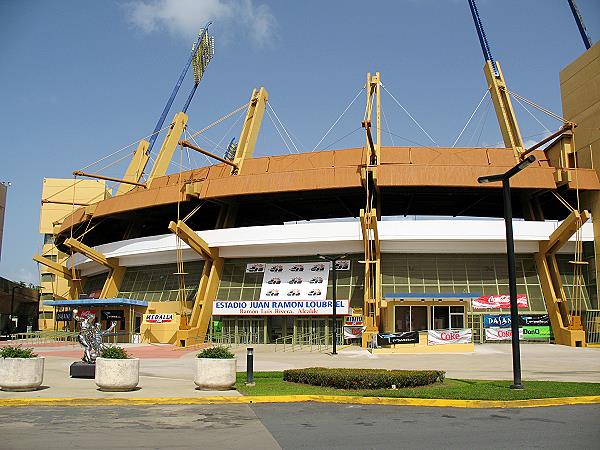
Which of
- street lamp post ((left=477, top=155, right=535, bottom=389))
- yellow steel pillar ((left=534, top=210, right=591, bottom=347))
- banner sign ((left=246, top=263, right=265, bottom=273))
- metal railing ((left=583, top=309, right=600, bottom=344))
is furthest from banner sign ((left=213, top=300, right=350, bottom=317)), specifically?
street lamp post ((left=477, top=155, right=535, bottom=389))

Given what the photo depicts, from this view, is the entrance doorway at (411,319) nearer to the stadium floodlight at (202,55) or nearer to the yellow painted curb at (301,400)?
the yellow painted curb at (301,400)

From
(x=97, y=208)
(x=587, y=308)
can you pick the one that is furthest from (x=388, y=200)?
(x=97, y=208)

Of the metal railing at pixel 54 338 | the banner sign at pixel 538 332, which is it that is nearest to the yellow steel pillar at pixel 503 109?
the banner sign at pixel 538 332

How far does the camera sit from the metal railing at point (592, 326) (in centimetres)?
3947

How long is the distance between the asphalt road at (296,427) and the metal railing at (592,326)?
93.1 feet

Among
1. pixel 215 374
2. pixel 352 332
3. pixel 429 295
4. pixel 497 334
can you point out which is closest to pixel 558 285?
pixel 497 334

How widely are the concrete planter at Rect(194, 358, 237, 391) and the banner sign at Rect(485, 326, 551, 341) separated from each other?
92.5 ft

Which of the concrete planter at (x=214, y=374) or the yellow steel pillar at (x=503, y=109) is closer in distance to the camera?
the concrete planter at (x=214, y=374)

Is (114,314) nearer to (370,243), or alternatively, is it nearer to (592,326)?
(370,243)

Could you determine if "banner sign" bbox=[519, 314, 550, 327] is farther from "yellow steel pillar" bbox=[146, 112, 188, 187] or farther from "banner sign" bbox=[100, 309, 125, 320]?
"yellow steel pillar" bbox=[146, 112, 188, 187]

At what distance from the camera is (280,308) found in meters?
41.8

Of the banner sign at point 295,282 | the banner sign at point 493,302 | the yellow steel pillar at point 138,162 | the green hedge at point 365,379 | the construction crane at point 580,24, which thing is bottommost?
the green hedge at point 365,379

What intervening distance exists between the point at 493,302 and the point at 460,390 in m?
26.4

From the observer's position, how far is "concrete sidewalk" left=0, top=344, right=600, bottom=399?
16.6 m
